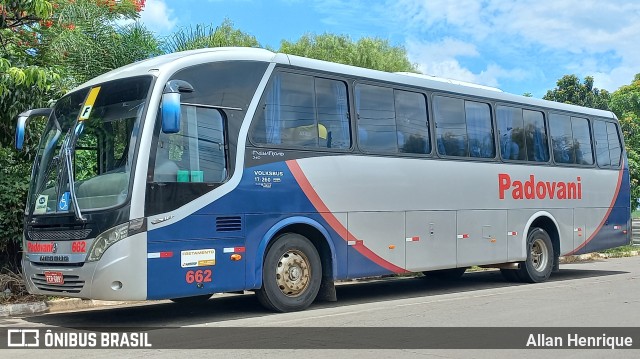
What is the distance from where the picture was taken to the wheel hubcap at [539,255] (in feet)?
50.0

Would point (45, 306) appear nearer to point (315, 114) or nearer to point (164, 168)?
point (164, 168)

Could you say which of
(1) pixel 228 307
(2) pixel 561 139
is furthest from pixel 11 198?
(2) pixel 561 139

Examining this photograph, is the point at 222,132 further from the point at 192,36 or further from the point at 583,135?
the point at 583,135

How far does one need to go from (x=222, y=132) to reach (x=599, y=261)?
16.3 metres

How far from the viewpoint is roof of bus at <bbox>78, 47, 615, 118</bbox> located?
949 cm

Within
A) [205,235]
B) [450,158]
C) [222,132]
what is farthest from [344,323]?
[450,158]

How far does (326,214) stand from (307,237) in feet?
1.49

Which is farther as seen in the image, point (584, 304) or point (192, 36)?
point (192, 36)

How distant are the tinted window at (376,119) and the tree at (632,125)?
2123 centimetres

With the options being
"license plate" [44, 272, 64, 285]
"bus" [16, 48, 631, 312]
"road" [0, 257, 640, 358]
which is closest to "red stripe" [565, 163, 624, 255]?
"road" [0, 257, 640, 358]

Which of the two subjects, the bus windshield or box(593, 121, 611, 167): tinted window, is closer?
the bus windshield

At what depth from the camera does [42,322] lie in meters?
9.79

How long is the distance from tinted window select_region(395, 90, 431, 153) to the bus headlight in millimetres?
5041

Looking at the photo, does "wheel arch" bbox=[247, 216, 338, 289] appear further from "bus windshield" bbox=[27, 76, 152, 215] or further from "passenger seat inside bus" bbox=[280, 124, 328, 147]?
"bus windshield" bbox=[27, 76, 152, 215]
